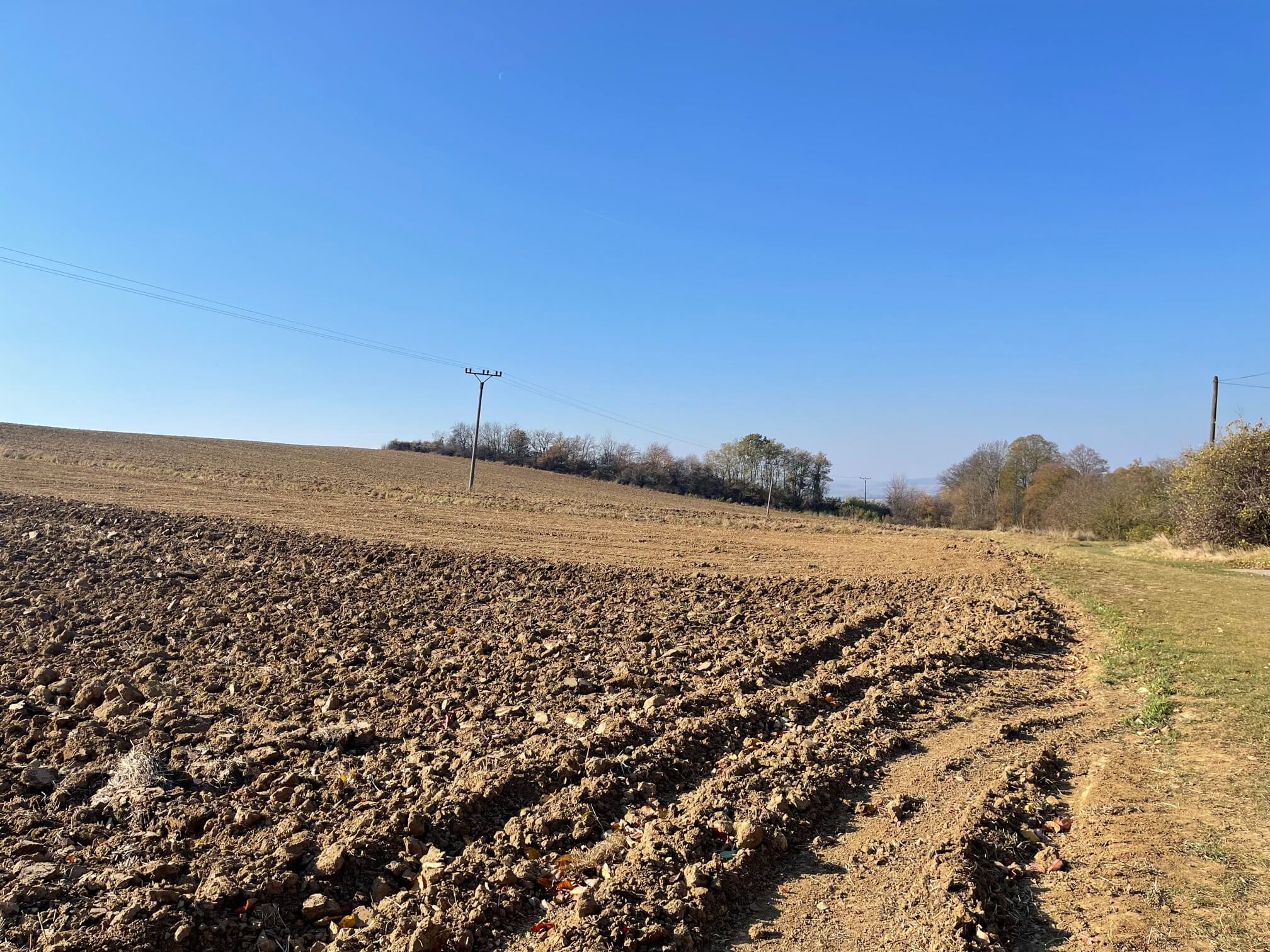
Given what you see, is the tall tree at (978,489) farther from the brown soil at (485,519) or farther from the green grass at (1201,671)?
the green grass at (1201,671)

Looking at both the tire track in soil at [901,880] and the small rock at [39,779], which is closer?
the tire track in soil at [901,880]

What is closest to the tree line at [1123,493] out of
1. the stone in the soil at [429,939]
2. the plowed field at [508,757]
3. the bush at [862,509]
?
the bush at [862,509]

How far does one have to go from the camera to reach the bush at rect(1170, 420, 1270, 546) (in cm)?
2145

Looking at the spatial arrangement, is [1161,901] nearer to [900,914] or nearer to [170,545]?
[900,914]

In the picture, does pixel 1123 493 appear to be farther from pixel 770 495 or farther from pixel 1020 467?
pixel 1020 467

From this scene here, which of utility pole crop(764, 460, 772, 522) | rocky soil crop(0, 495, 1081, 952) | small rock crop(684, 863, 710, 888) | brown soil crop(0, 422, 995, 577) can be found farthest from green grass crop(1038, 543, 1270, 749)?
utility pole crop(764, 460, 772, 522)

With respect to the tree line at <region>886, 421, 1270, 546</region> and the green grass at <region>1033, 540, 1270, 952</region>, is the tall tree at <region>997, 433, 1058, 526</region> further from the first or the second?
the green grass at <region>1033, 540, 1270, 952</region>

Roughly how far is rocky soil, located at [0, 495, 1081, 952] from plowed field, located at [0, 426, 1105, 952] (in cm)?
2

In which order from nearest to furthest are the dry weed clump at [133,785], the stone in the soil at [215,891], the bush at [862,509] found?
the stone in the soil at [215,891], the dry weed clump at [133,785], the bush at [862,509]

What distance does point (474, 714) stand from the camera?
568 centimetres

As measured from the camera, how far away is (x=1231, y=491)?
21953 millimetres

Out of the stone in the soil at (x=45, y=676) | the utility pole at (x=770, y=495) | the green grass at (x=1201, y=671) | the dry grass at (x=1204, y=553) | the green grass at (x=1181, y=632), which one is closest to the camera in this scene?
the green grass at (x=1201, y=671)

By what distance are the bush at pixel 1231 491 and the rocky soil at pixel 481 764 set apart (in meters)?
17.8

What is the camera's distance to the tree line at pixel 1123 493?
21.8 m
